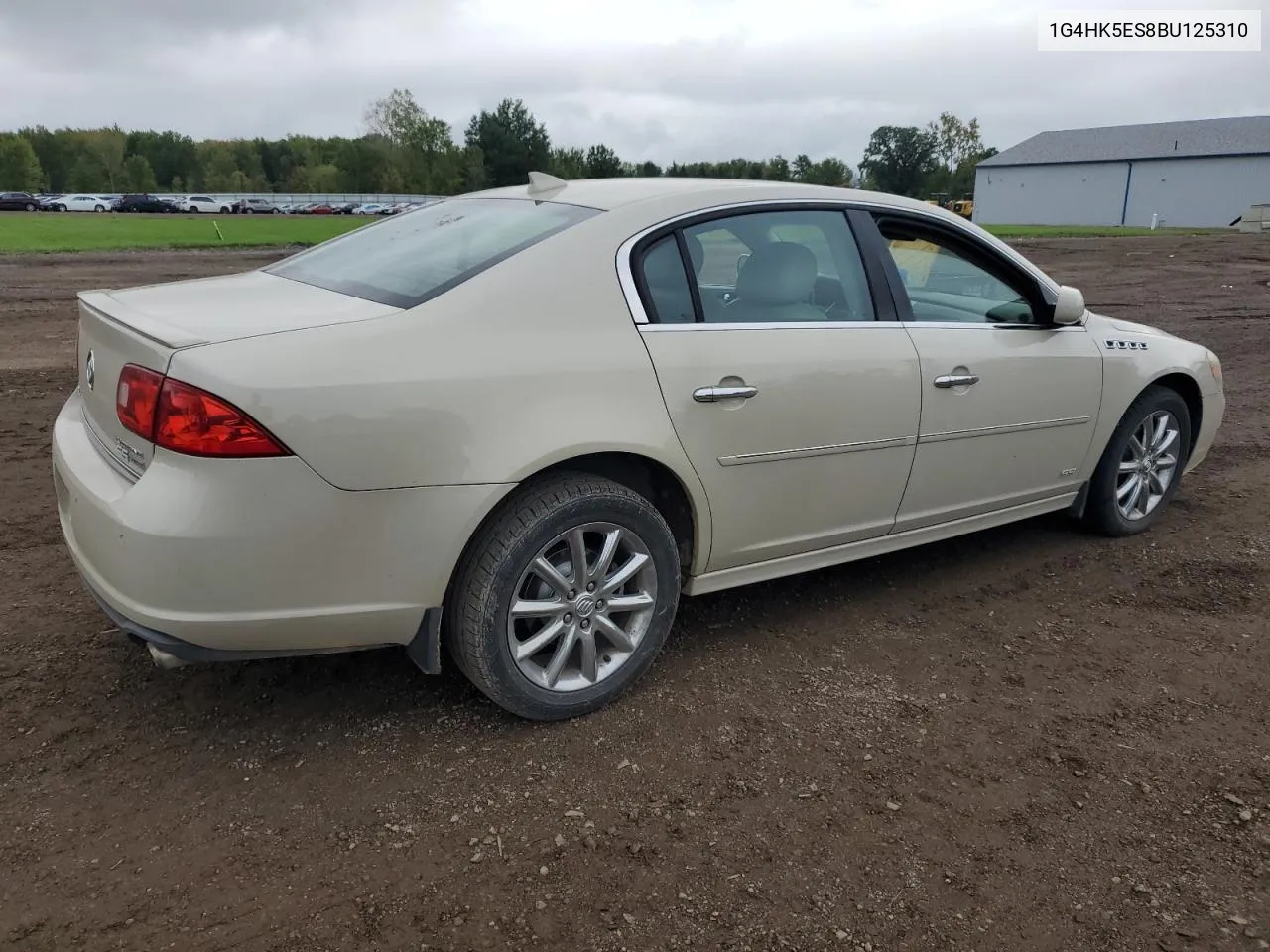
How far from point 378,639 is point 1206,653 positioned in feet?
9.81

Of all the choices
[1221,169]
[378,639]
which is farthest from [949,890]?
[1221,169]

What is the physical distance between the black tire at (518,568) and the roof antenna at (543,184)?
1.28 metres

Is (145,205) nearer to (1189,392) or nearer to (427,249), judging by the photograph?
(427,249)

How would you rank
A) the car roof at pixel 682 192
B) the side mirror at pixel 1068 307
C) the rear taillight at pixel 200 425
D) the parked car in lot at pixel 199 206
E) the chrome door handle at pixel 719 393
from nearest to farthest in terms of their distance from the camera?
1. the rear taillight at pixel 200 425
2. the chrome door handle at pixel 719 393
3. the car roof at pixel 682 192
4. the side mirror at pixel 1068 307
5. the parked car in lot at pixel 199 206

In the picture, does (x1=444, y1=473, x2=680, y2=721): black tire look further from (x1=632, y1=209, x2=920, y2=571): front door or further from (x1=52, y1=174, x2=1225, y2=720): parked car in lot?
(x1=632, y1=209, x2=920, y2=571): front door

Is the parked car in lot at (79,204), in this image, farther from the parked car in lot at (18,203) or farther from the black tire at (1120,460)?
the black tire at (1120,460)

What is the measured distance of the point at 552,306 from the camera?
288 cm

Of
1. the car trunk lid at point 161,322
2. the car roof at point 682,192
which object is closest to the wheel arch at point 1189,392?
the car roof at point 682,192

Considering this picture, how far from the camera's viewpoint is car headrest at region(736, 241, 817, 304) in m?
3.36

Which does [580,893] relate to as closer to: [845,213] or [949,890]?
[949,890]

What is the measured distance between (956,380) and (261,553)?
2.58 metres

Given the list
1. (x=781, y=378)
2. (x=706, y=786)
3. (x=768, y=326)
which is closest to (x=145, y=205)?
(x=768, y=326)

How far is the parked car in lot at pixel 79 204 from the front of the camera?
62344 mm

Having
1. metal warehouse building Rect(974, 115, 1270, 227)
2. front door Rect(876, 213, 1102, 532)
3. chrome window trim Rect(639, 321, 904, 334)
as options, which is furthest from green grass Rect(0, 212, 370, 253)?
metal warehouse building Rect(974, 115, 1270, 227)
